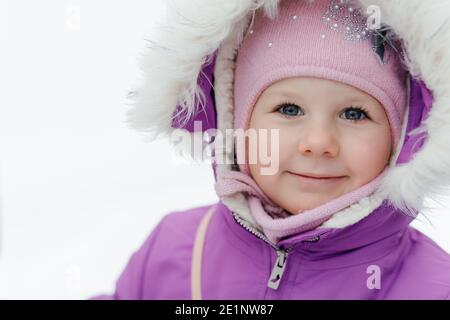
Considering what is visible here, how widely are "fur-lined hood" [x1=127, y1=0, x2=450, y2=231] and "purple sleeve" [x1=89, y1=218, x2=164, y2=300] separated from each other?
28cm

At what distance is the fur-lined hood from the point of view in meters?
1.02

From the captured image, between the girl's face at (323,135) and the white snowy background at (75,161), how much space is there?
79 cm

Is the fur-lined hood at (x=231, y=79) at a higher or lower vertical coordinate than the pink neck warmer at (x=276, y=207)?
higher

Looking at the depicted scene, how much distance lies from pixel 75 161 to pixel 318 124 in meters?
1.55

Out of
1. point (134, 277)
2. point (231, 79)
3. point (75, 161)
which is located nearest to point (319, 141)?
point (231, 79)

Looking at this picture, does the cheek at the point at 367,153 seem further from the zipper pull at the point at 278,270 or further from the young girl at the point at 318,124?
the zipper pull at the point at 278,270

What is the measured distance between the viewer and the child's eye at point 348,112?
108 cm

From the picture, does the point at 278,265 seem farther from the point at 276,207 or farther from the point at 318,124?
the point at 318,124

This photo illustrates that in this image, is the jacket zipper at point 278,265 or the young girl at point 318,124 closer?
the young girl at point 318,124

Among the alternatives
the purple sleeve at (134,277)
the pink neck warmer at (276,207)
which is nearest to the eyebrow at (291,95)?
the pink neck warmer at (276,207)

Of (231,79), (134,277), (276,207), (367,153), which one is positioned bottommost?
(134,277)

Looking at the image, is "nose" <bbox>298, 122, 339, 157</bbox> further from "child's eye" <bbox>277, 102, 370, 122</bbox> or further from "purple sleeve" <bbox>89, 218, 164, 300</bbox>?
"purple sleeve" <bbox>89, 218, 164, 300</bbox>

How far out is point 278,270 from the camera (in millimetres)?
1154

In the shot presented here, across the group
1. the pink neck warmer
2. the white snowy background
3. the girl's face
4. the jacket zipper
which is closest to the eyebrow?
the girl's face
